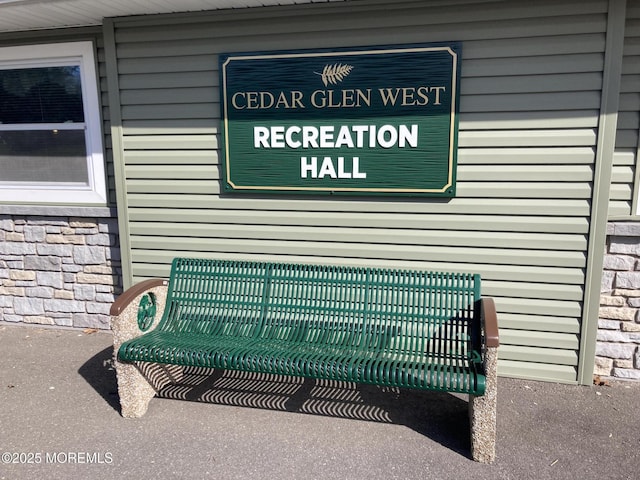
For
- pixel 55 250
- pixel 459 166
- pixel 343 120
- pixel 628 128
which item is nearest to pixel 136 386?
pixel 55 250

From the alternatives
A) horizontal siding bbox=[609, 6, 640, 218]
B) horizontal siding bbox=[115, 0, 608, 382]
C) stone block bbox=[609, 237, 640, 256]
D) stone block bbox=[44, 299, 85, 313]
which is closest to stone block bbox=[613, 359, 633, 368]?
horizontal siding bbox=[115, 0, 608, 382]

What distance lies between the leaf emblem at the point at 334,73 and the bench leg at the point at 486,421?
2272mm

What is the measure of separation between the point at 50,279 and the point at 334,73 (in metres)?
3.35

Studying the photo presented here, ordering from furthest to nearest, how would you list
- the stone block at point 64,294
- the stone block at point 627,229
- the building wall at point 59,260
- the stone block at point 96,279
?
the stone block at point 64,294
the stone block at point 96,279
the building wall at point 59,260
the stone block at point 627,229

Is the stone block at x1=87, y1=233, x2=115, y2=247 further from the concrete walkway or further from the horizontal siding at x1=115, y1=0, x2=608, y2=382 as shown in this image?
the concrete walkway

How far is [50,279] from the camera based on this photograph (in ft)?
16.1

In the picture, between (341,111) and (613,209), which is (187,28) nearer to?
(341,111)

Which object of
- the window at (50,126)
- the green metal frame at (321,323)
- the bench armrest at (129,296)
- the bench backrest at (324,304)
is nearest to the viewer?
the green metal frame at (321,323)

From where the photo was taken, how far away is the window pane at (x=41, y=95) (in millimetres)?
4641

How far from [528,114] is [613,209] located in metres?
0.95

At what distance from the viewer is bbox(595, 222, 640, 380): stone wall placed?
3.74 meters

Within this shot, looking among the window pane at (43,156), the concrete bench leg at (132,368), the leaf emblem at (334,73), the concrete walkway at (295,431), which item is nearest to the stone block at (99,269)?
the window pane at (43,156)

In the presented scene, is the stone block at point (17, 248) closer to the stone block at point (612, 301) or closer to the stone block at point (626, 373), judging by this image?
the stone block at point (612, 301)

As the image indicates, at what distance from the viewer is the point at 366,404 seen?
3570mm
